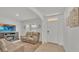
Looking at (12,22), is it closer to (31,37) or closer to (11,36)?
(11,36)

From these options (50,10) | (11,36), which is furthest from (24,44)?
(50,10)

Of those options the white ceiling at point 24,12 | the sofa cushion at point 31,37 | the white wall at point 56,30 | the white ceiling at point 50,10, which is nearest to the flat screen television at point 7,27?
the white ceiling at point 24,12

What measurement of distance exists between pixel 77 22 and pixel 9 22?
125 cm

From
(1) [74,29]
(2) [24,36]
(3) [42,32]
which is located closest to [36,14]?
(3) [42,32]

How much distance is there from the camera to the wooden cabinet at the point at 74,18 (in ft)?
5.40

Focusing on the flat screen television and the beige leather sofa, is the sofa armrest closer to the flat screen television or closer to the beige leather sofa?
the beige leather sofa

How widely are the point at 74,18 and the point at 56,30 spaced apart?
1.30ft

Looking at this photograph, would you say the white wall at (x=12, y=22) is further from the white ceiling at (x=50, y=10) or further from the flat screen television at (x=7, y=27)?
the white ceiling at (x=50, y=10)

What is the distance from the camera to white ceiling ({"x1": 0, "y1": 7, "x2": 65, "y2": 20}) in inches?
71.5

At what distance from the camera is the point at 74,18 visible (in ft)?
→ 5.60

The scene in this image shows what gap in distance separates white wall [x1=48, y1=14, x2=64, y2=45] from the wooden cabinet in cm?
14

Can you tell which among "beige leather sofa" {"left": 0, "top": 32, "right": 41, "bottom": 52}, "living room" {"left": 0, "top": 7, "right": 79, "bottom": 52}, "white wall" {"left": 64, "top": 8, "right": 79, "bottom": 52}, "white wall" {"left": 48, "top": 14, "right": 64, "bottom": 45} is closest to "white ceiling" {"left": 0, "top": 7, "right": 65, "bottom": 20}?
"living room" {"left": 0, "top": 7, "right": 79, "bottom": 52}

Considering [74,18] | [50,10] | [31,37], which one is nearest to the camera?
[74,18]
